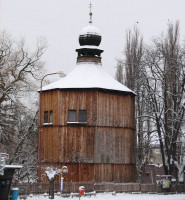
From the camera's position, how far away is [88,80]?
4022 cm

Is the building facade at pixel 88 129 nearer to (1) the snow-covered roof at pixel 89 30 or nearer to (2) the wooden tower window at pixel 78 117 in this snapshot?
(2) the wooden tower window at pixel 78 117

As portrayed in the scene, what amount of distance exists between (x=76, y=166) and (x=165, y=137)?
874cm

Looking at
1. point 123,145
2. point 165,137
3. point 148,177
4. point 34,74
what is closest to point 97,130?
point 123,145

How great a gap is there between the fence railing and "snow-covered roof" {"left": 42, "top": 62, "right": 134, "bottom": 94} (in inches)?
314

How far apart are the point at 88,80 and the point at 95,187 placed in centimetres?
934

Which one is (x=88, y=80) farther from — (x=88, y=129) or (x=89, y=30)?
(x=89, y=30)

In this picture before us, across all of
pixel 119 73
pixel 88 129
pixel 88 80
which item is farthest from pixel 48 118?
pixel 119 73

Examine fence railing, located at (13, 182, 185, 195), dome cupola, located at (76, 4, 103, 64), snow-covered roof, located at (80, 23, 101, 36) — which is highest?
snow-covered roof, located at (80, 23, 101, 36)

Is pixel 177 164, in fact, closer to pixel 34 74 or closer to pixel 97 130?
pixel 97 130

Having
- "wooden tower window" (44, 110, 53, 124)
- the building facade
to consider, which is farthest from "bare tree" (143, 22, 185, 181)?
"wooden tower window" (44, 110, 53, 124)

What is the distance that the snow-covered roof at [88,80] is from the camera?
3938 centimetres

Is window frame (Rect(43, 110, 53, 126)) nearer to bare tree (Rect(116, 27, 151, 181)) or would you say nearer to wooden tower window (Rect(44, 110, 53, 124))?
wooden tower window (Rect(44, 110, 53, 124))

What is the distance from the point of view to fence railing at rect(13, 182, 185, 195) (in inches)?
1266

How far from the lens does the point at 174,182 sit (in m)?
41.8
